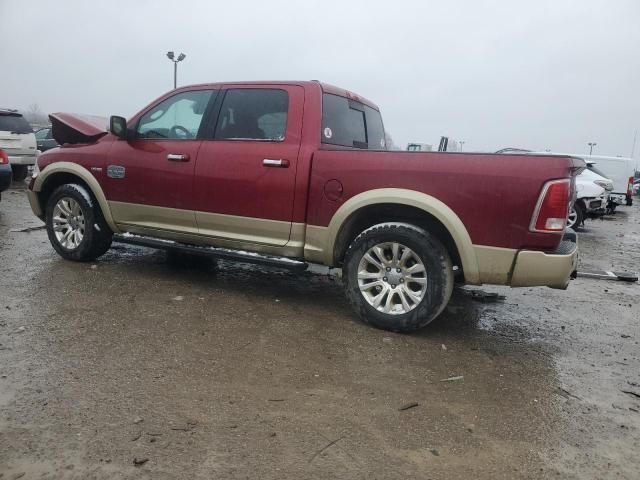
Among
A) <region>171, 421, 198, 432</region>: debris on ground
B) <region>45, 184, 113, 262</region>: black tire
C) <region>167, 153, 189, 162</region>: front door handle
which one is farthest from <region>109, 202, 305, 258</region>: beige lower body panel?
<region>171, 421, 198, 432</region>: debris on ground

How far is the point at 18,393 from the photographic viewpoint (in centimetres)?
288

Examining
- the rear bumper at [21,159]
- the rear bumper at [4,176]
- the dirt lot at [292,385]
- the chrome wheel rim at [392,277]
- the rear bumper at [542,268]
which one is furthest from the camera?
the rear bumper at [21,159]

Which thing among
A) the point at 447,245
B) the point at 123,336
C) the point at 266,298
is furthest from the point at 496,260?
the point at 123,336

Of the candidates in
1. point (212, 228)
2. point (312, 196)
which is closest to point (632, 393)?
point (312, 196)

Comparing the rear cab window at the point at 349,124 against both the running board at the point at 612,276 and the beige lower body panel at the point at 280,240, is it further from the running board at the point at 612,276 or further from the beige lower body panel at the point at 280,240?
the running board at the point at 612,276

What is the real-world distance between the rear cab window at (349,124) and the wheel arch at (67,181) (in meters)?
2.49

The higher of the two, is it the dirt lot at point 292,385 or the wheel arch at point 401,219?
the wheel arch at point 401,219

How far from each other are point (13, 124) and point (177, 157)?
10148 millimetres

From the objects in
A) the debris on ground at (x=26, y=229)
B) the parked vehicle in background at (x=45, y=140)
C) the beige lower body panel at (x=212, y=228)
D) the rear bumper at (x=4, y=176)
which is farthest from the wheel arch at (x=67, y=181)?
the parked vehicle in background at (x=45, y=140)

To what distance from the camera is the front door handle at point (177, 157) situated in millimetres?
4910

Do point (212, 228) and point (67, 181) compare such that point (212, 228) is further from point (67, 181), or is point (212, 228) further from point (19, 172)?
point (19, 172)

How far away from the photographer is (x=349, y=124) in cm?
498

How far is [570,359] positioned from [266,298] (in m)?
2.57

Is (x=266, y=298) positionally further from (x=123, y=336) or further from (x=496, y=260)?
(x=496, y=260)
